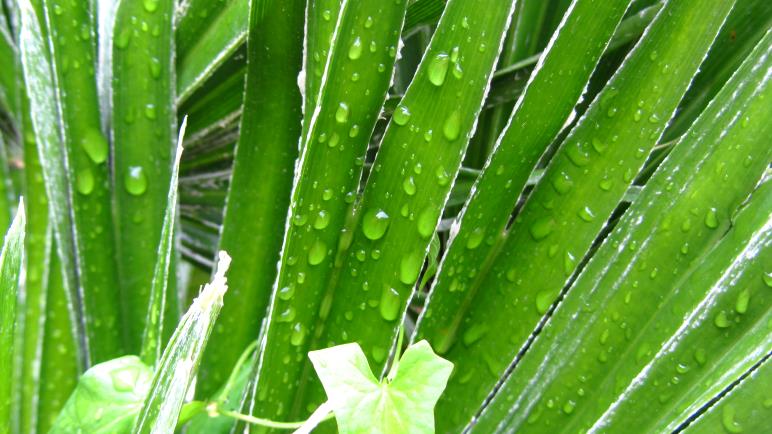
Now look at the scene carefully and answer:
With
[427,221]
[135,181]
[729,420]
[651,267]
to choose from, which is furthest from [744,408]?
[135,181]

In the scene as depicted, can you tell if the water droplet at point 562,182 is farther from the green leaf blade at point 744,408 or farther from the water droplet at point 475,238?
the green leaf blade at point 744,408

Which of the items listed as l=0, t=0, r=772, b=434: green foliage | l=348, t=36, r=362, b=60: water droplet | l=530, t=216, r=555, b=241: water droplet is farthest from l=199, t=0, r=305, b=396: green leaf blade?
l=530, t=216, r=555, b=241: water droplet

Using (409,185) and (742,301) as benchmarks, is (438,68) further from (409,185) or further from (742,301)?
(742,301)

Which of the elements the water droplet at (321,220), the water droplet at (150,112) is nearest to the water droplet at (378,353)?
the water droplet at (321,220)

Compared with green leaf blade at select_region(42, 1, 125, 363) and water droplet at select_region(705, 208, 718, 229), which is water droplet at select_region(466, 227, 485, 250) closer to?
water droplet at select_region(705, 208, 718, 229)

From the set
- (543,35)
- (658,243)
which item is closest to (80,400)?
(658,243)

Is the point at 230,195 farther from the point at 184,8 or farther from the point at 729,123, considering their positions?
the point at 729,123
